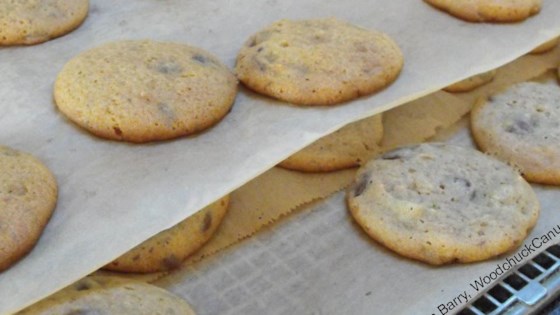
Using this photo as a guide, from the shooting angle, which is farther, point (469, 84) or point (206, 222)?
point (469, 84)

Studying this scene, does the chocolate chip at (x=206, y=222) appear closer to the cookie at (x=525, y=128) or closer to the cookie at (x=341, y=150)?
the cookie at (x=341, y=150)

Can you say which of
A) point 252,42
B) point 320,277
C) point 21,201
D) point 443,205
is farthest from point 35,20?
point 443,205

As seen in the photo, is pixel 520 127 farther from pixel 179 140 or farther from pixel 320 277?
pixel 179 140

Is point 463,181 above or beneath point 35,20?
beneath

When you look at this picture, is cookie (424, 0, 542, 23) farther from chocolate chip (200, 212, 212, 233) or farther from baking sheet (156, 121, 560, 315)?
chocolate chip (200, 212, 212, 233)

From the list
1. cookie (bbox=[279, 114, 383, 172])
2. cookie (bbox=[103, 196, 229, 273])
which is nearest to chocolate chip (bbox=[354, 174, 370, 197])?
cookie (bbox=[279, 114, 383, 172])

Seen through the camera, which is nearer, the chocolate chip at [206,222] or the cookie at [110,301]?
the cookie at [110,301]

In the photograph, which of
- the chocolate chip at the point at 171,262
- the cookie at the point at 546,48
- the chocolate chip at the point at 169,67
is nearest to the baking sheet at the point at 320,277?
the chocolate chip at the point at 171,262
